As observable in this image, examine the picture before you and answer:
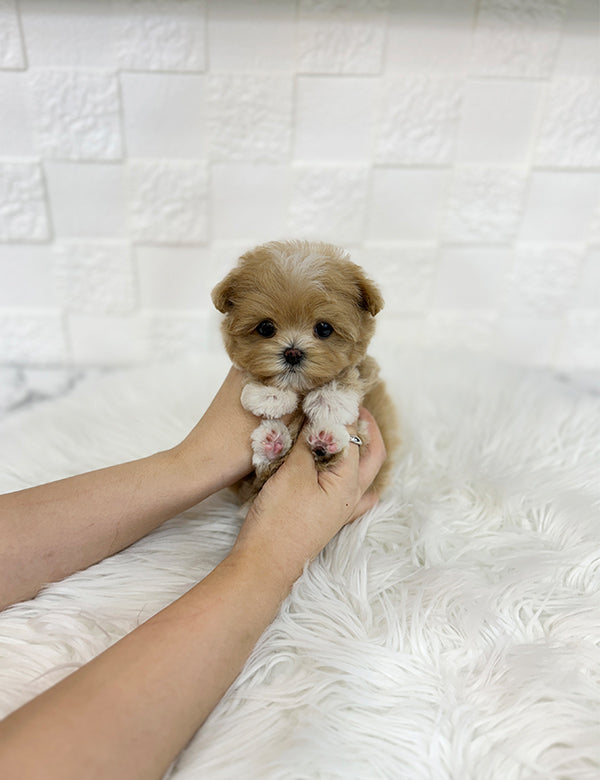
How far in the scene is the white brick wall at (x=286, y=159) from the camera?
1453 mm

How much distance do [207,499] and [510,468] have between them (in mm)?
634

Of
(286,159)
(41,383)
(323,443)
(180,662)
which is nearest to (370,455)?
(323,443)

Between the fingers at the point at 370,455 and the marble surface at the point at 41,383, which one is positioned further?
the marble surface at the point at 41,383

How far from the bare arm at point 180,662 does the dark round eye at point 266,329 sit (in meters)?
0.21

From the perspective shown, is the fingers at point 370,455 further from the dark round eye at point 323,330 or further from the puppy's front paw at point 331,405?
the dark round eye at point 323,330

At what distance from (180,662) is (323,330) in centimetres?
Answer: 51

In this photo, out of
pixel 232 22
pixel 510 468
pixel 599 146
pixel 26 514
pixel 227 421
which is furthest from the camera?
pixel 599 146

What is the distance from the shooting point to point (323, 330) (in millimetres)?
925

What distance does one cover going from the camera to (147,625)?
76 centimetres

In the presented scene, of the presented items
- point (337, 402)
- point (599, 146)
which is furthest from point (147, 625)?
point (599, 146)

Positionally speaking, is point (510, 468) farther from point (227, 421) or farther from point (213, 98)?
point (213, 98)

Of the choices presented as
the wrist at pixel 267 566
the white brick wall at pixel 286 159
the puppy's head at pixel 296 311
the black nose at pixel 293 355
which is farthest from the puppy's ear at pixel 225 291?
the white brick wall at pixel 286 159

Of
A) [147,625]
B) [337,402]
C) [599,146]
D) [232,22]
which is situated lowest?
[147,625]

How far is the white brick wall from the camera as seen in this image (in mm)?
1453
